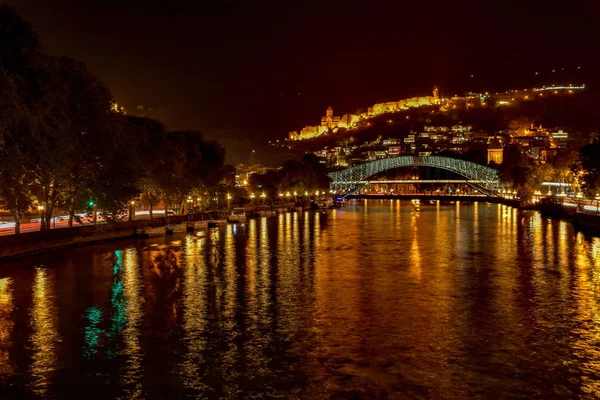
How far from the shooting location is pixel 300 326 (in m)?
16.4

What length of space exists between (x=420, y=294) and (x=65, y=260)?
1663 centimetres

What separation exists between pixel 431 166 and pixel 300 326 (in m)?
131

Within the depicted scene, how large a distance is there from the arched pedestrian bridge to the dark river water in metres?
102

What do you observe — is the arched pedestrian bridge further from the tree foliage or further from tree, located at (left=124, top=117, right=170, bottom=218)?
the tree foliage

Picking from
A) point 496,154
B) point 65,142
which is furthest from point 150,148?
point 496,154

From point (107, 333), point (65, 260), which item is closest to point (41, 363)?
point (107, 333)

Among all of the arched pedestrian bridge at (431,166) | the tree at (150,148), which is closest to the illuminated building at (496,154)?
the arched pedestrian bridge at (431,166)

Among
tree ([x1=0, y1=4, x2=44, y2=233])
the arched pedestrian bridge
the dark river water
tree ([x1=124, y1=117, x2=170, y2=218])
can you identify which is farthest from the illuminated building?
tree ([x1=0, y1=4, x2=44, y2=233])

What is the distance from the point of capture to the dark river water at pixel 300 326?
472 inches

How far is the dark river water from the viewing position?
12.0 meters

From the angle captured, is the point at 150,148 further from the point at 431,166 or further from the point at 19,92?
the point at 431,166

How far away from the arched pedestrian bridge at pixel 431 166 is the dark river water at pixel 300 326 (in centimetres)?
10213

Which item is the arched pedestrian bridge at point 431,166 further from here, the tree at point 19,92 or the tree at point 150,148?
the tree at point 19,92

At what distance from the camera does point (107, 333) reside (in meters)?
15.6
